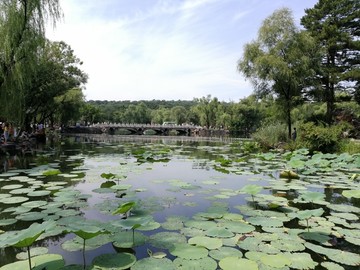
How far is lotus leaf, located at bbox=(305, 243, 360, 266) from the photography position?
9.21 ft

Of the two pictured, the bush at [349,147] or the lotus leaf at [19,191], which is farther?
the bush at [349,147]

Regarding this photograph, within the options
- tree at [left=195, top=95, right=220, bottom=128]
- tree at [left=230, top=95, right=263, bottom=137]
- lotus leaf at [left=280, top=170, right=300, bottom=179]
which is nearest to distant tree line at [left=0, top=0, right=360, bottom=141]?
lotus leaf at [left=280, top=170, right=300, bottom=179]

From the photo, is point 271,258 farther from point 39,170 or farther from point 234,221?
point 39,170

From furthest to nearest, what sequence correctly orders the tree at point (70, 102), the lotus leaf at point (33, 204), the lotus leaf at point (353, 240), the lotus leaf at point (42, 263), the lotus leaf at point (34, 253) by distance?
the tree at point (70, 102) < the lotus leaf at point (33, 204) < the lotus leaf at point (353, 240) < the lotus leaf at point (34, 253) < the lotus leaf at point (42, 263)

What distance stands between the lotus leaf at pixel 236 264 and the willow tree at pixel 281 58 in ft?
49.2

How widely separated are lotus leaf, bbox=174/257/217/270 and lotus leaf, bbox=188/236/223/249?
0.31 meters

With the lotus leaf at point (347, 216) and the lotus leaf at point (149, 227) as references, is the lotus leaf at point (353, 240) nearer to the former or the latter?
the lotus leaf at point (347, 216)

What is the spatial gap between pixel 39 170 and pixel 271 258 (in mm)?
6660

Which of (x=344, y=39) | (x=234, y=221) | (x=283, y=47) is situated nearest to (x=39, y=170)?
(x=234, y=221)

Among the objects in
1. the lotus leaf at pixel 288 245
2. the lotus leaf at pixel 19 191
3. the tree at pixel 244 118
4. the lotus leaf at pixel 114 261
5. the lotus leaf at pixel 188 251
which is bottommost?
the lotus leaf at pixel 288 245

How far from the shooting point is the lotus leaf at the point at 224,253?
282 centimetres

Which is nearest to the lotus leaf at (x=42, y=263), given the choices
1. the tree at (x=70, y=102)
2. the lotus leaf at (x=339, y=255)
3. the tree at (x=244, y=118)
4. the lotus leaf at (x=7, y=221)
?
the lotus leaf at (x=7, y=221)

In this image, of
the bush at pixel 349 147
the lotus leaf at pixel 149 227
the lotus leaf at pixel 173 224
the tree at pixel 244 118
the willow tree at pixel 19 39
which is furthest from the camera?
the tree at pixel 244 118

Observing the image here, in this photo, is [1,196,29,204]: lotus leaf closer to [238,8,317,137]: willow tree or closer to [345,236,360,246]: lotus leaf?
[345,236,360,246]: lotus leaf
